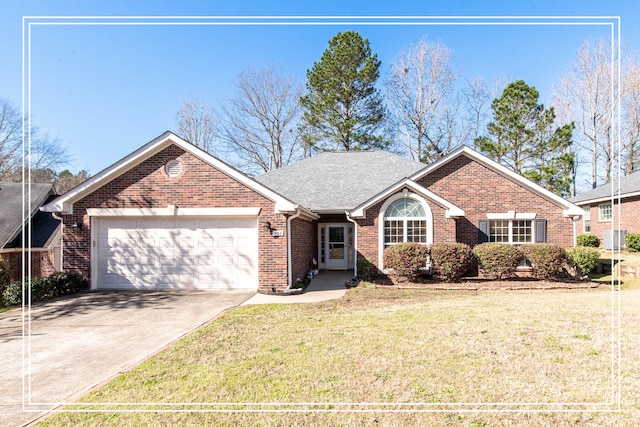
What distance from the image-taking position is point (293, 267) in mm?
11852

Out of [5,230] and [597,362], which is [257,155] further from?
[597,362]

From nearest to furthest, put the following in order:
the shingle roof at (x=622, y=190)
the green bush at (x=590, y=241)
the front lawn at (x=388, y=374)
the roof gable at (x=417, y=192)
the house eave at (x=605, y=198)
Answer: the front lawn at (x=388, y=374), the roof gable at (x=417, y=192), the house eave at (x=605, y=198), the shingle roof at (x=622, y=190), the green bush at (x=590, y=241)

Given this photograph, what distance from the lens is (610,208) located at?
20.7m

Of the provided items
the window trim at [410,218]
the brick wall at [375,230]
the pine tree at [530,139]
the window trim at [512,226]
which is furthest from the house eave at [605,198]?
the window trim at [410,218]

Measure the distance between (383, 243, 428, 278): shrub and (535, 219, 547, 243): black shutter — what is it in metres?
5.04

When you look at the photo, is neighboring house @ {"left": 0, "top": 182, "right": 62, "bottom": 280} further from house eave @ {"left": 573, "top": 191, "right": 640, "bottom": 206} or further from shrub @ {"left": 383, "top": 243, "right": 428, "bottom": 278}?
house eave @ {"left": 573, "top": 191, "right": 640, "bottom": 206}

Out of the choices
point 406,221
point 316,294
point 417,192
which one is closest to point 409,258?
point 406,221

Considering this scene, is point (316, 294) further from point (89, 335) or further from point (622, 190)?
point (622, 190)

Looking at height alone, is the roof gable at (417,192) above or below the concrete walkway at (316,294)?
above

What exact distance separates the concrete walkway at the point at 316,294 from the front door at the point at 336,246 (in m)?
2.54

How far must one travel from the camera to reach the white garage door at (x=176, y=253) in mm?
11336

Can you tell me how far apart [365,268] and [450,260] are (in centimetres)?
293

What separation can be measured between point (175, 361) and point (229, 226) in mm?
6457

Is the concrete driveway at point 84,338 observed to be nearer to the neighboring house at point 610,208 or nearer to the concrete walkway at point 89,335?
the concrete walkway at point 89,335
